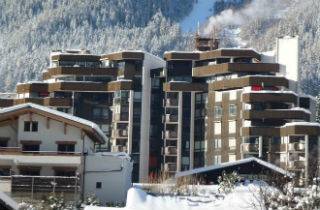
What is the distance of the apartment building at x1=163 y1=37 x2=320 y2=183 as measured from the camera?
114 metres

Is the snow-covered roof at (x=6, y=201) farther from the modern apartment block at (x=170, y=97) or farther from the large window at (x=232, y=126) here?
the large window at (x=232, y=126)

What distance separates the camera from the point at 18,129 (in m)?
69.2

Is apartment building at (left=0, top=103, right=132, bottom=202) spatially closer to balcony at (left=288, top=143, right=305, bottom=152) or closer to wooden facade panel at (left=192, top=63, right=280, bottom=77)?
balcony at (left=288, top=143, right=305, bottom=152)

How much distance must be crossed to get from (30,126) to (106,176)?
6769 millimetres

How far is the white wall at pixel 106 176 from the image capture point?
6669 cm

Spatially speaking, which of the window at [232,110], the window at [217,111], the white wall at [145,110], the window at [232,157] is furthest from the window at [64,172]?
the white wall at [145,110]

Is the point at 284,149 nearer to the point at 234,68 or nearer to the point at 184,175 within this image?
the point at 234,68

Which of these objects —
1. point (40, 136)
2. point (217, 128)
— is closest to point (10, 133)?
point (40, 136)

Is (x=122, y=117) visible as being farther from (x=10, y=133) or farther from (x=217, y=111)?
(x=10, y=133)

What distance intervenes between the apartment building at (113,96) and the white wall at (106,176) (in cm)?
6003

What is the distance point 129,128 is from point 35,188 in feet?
220

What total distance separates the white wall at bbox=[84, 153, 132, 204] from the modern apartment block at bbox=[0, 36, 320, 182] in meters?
51.2

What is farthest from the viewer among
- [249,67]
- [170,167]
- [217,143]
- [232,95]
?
[170,167]

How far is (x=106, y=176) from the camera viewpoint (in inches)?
2650
